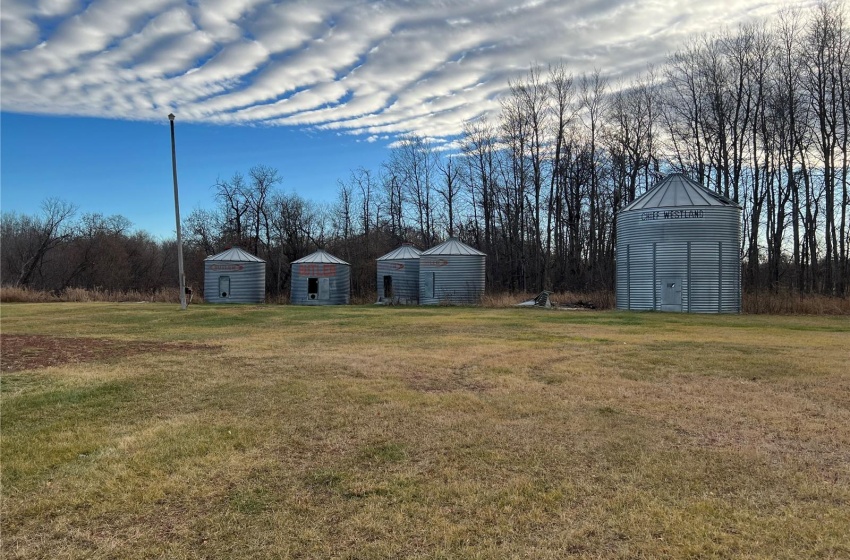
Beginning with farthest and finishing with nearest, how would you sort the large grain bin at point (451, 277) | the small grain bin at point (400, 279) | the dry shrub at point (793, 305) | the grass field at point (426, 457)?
the small grain bin at point (400, 279)
the large grain bin at point (451, 277)
the dry shrub at point (793, 305)
the grass field at point (426, 457)

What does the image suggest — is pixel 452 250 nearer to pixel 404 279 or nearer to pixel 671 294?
pixel 404 279

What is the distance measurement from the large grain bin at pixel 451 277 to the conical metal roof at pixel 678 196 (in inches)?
361

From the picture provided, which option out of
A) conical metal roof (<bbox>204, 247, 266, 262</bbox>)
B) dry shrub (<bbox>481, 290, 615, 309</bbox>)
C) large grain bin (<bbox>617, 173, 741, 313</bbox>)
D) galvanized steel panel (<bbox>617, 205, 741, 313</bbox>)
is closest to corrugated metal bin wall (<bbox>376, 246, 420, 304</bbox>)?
dry shrub (<bbox>481, 290, 615, 309</bbox>)

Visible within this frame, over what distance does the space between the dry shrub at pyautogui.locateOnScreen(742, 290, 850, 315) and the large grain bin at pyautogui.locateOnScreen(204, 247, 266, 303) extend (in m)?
25.6

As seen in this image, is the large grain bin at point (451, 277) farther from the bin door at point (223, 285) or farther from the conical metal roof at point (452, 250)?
the bin door at point (223, 285)

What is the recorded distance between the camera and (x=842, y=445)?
464 cm

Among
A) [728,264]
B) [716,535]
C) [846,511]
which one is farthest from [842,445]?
[728,264]

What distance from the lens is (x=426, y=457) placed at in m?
4.39

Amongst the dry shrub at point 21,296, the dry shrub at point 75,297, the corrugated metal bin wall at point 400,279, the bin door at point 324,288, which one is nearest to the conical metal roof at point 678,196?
the corrugated metal bin wall at point 400,279

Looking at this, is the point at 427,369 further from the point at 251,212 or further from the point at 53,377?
the point at 251,212

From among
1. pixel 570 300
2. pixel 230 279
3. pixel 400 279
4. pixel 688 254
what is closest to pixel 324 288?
pixel 400 279

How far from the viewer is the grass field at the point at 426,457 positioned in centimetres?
308

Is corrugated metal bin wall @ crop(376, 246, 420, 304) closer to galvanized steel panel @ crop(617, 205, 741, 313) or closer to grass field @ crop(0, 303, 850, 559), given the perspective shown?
galvanized steel panel @ crop(617, 205, 741, 313)

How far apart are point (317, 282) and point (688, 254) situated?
19917 millimetres
